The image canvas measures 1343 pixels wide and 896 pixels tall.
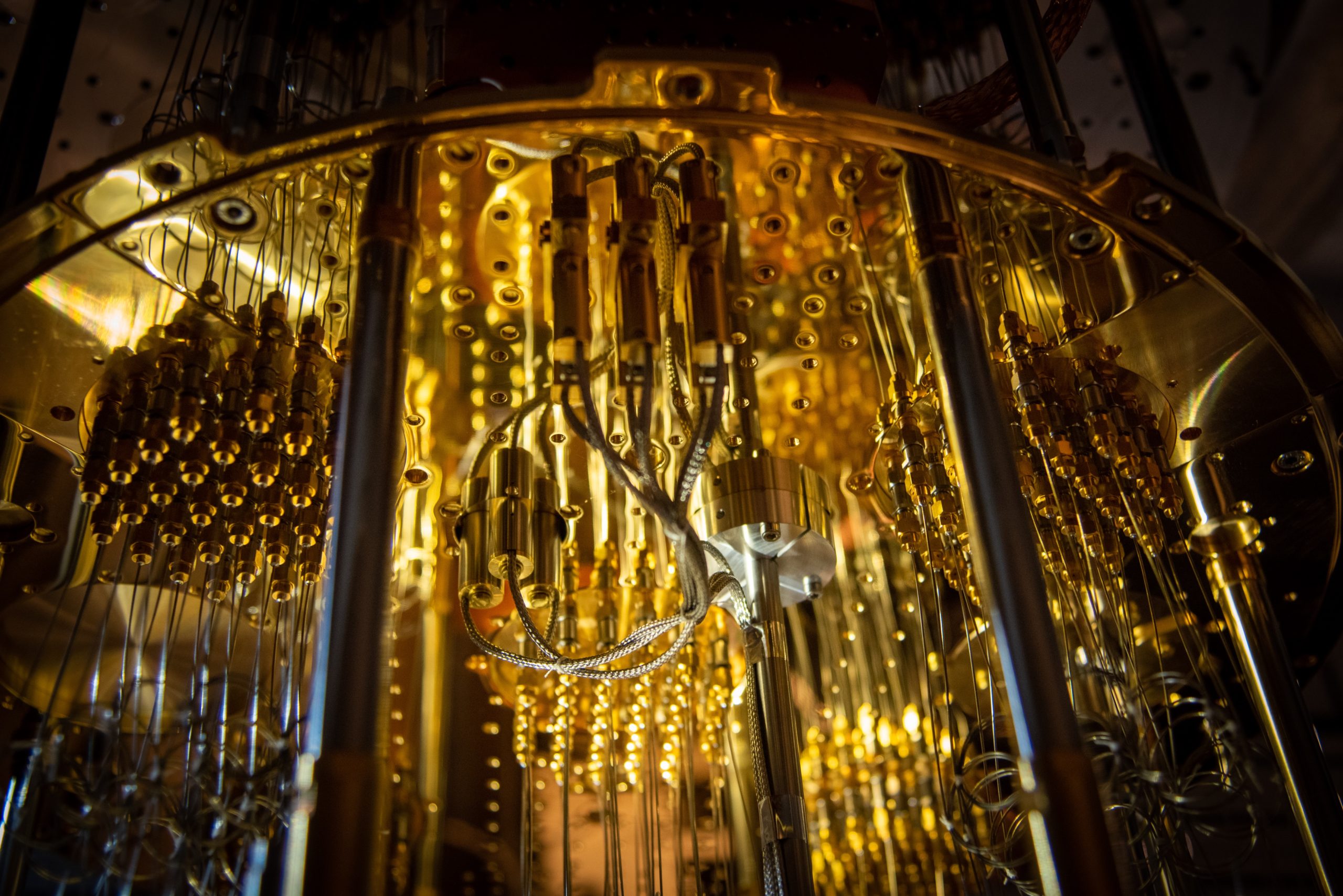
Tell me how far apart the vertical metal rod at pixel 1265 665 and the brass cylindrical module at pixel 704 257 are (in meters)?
0.72

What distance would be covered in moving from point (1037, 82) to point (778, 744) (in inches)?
27.1

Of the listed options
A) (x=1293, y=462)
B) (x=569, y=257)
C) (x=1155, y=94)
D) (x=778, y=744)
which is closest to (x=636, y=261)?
(x=569, y=257)

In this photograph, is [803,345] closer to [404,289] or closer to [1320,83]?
[404,289]

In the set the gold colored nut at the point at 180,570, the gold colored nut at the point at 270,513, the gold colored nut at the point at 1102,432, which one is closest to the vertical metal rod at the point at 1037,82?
the gold colored nut at the point at 1102,432

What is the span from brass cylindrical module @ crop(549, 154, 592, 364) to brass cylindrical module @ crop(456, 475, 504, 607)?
351mm

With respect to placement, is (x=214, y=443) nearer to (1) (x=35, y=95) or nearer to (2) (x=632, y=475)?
(2) (x=632, y=475)

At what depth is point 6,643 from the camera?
4.41ft

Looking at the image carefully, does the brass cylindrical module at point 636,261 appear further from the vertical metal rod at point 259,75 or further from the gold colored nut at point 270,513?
the gold colored nut at point 270,513

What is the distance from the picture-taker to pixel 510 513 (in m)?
1.17

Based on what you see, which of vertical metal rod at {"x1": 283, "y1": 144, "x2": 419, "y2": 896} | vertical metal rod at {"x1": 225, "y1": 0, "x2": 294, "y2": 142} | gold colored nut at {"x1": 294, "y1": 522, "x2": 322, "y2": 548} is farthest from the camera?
gold colored nut at {"x1": 294, "y1": 522, "x2": 322, "y2": 548}

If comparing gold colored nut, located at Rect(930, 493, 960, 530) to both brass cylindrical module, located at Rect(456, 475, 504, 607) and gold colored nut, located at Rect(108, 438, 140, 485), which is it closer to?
brass cylindrical module, located at Rect(456, 475, 504, 607)

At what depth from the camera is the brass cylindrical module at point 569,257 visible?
85cm

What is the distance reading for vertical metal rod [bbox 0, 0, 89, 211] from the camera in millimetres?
1230

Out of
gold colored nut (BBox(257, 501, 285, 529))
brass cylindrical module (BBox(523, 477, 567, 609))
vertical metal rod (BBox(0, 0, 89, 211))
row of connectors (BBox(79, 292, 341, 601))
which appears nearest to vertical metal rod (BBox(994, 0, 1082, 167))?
brass cylindrical module (BBox(523, 477, 567, 609))
